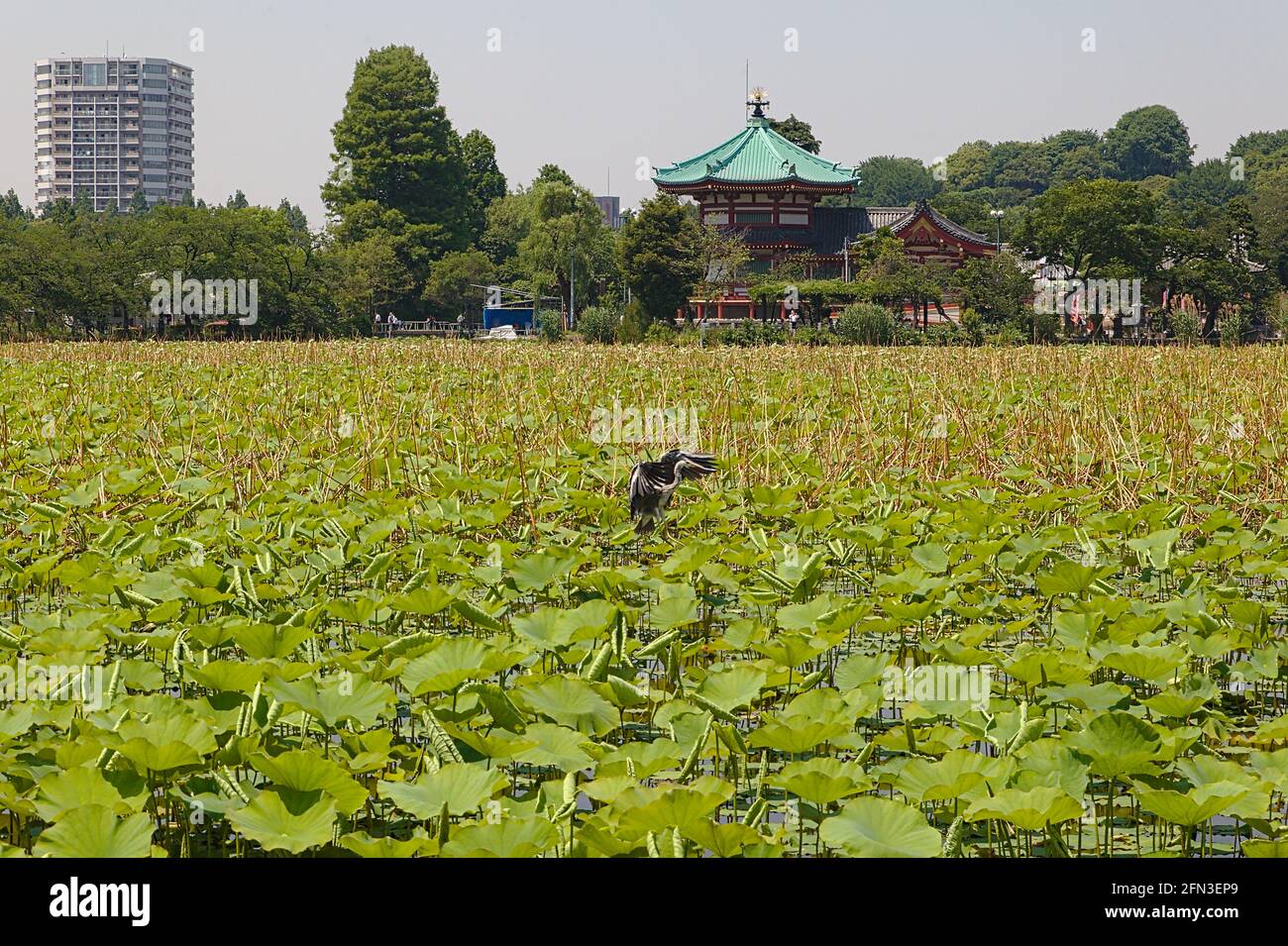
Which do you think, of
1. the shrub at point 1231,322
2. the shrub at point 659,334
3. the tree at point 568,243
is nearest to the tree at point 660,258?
the shrub at point 659,334

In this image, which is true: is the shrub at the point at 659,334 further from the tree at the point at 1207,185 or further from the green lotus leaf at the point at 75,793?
the tree at the point at 1207,185

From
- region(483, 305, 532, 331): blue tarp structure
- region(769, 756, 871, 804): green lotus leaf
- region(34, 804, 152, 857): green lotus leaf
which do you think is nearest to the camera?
region(34, 804, 152, 857): green lotus leaf

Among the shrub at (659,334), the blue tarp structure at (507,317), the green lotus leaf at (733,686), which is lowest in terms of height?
the green lotus leaf at (733,686)

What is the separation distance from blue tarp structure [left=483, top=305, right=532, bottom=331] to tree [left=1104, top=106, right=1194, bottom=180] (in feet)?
138

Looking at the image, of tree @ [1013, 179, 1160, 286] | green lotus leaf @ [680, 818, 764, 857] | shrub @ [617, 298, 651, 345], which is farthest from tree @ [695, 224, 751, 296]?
green lotus leaf @ [680, 818, 764, 857]

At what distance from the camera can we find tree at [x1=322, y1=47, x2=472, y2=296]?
119 ft

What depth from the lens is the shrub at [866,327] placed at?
65.0 feet

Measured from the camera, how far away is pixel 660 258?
77.4 ft

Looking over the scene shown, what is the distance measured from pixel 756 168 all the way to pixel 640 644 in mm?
28889

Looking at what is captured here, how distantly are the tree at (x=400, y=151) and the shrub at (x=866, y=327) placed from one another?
58.4ft

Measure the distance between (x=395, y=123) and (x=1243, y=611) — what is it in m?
36.0

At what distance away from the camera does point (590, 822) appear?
1.80m

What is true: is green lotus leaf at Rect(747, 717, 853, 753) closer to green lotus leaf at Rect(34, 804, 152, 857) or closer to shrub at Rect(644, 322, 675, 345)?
green lotus leaf at Rect(34, 804, 152, 857)

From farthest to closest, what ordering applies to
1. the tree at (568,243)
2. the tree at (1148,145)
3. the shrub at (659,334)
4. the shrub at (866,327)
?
the tree at (1148,145), the tree at (568,243), the shrub at (659,334), the shrub at (866,327)
